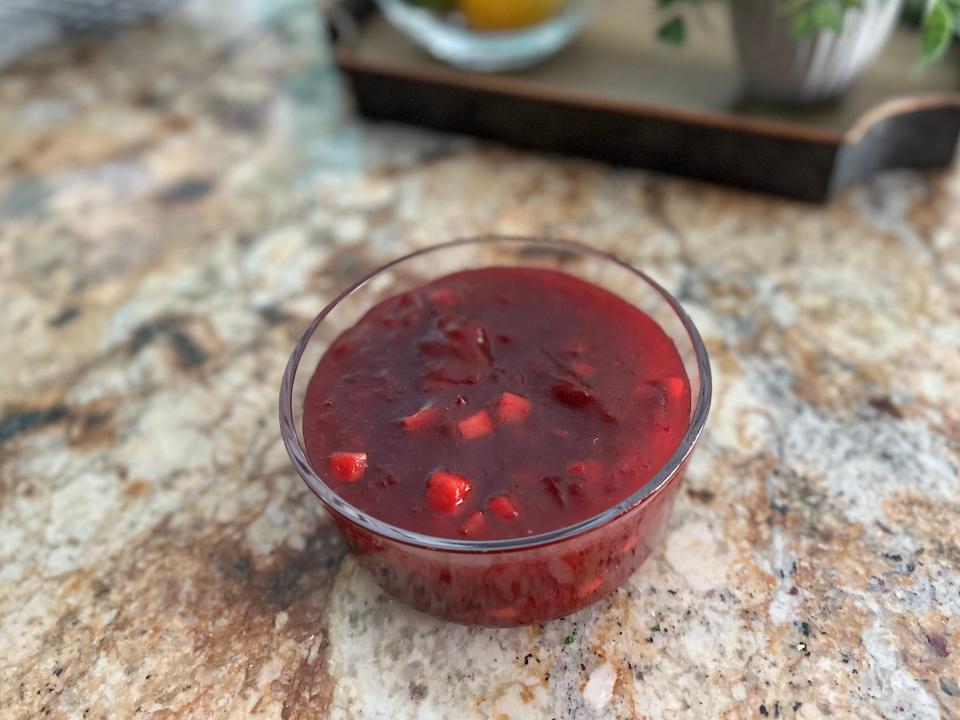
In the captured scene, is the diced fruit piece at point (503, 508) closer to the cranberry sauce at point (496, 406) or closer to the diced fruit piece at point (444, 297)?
the cranberry sauce at point (496, 406)

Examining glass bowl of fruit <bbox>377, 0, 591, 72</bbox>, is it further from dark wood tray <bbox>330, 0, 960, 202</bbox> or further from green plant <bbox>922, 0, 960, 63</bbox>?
green plant <bbox>922, 0, 960, 63</bbox>

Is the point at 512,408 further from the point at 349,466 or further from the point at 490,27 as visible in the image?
the point at 490,27

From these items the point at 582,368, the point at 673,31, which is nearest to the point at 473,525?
the point at 582,368

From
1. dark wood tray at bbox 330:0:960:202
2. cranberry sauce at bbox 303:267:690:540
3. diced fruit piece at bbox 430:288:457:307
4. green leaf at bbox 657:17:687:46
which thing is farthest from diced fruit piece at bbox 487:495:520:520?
green leaf at bbox 657:17:687:46

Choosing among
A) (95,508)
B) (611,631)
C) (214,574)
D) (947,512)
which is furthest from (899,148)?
(95,508)

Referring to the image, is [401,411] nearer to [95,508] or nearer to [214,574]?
[214,574]

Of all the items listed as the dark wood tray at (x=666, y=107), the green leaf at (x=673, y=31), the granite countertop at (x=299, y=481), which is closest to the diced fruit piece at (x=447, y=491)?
the granite countertop at (x=299, y=481)
